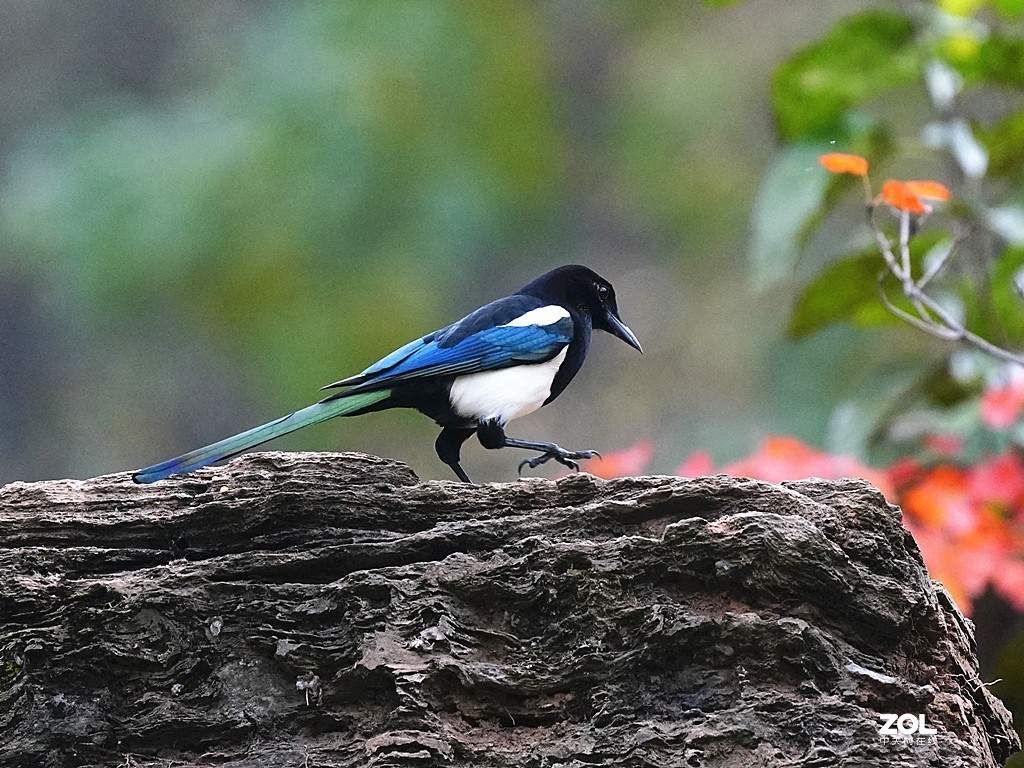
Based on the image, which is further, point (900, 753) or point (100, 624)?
point (100, 624)

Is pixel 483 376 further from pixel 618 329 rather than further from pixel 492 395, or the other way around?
pixel 618 329

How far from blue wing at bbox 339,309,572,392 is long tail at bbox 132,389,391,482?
0.03 meters

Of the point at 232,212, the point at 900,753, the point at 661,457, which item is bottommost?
the point at 900,753

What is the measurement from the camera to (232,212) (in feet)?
24.9

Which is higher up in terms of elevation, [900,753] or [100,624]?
[100,624]

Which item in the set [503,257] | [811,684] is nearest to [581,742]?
[811,684]

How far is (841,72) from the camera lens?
4188 millimetres

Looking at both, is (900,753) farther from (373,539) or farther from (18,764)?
(18,764)

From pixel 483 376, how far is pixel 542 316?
0.25m

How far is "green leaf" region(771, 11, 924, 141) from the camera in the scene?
4.17m

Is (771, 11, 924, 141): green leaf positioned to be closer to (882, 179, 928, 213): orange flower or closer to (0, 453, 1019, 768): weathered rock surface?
(882, 179, 928, 213): orange flower

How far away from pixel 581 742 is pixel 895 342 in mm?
5823

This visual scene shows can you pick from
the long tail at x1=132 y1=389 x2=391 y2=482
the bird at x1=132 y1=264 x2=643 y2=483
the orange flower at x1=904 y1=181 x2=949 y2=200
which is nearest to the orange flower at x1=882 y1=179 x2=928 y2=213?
the orange flower at x1=904 y1=181 x2=949 y2=200

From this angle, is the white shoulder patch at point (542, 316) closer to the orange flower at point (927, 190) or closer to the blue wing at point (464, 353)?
the blue wing at point (464, 353)
